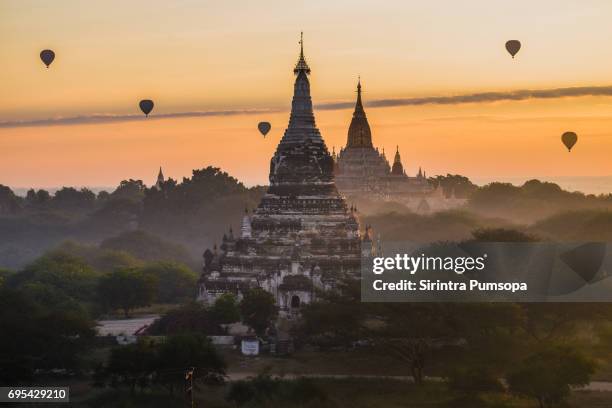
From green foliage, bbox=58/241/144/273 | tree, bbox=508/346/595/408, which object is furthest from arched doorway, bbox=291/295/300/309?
green foliage, bbox=58/241/144/273

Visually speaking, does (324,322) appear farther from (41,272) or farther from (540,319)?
(41,272)

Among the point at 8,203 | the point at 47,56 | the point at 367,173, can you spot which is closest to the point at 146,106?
the point at 47,56

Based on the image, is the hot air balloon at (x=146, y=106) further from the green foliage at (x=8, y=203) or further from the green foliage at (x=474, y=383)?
the green foliage at (x=8, y=203)

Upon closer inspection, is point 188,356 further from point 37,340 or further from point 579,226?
point 579,226

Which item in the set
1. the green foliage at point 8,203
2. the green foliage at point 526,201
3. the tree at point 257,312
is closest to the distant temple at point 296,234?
the tree at point 257,312

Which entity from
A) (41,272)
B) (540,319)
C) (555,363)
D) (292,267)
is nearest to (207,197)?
(41,272)
